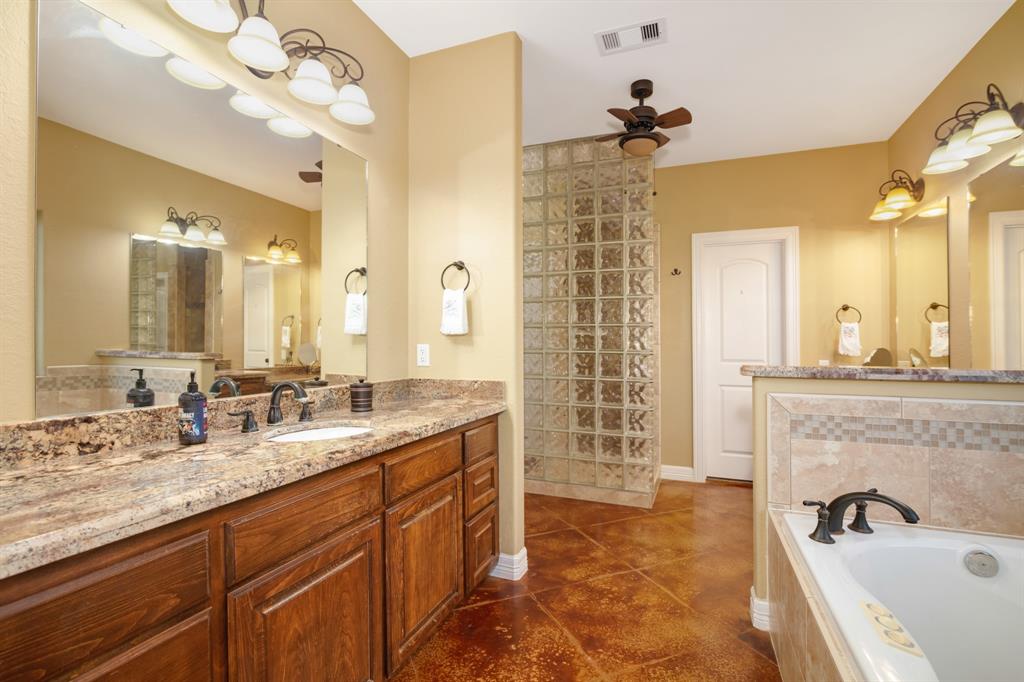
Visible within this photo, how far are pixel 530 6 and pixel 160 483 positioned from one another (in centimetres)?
243

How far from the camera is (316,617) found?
1.26m

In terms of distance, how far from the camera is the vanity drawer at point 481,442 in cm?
210

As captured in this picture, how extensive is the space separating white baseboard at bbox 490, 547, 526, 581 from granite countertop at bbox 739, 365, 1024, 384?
1465 millimetres

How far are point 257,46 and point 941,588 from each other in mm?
2895

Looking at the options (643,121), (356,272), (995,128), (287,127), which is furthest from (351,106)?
(995,128)

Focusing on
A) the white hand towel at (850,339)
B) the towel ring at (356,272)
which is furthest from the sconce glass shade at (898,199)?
the towel ring at (356,272)

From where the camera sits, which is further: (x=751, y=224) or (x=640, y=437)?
(x=751, y=224)

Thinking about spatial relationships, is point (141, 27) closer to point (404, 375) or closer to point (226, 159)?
point (226, 159)

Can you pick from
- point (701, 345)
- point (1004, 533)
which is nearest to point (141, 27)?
point (1004, 533)

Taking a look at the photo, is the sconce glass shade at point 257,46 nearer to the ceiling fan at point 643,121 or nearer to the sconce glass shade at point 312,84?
the sconce glass shade at point 312,84

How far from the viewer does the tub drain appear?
1.49 meters

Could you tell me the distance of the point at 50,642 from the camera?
74 cm

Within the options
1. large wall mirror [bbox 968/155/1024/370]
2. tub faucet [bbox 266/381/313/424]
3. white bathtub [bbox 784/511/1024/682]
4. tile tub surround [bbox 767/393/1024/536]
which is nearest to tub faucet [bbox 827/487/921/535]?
white bathtub [bbox 784/511/1024/682]

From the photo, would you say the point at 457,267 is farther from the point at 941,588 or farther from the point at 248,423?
the point at 941,588
